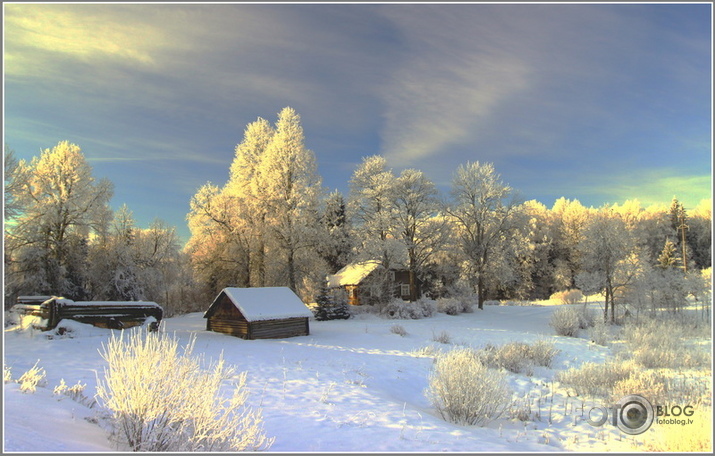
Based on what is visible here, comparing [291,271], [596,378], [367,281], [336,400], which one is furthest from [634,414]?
[367,281]

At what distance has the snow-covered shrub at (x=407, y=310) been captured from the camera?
2820 cm

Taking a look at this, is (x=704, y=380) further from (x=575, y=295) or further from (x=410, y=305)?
(x=575, y=295)

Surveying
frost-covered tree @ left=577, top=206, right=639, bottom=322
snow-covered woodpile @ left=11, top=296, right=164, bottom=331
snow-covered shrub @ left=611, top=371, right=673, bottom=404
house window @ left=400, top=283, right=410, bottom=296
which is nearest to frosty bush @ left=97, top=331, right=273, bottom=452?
snow-covered shrub @ left=611, top=371, right=673, bottom=404

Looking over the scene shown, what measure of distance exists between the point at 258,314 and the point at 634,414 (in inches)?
558

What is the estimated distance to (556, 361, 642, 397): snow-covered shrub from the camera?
10646 millimetres

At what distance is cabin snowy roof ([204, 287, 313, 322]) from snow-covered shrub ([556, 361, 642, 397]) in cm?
1177

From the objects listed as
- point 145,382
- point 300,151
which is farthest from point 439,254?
point 145,382

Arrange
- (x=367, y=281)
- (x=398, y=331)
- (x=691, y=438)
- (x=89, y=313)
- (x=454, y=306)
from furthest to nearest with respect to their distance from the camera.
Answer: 1. (x=367, y=281)
2. (x=454, y=306)
3. (x=398, y=331)
4. (x=89, y=313)
5. (x=691, y=438)

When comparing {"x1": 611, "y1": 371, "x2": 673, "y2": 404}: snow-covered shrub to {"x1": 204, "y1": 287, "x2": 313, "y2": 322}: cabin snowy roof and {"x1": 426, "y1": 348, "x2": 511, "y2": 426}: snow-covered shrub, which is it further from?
{"x1": 204, "y1": 287, "x2": 313, "y2": 322}: cabin snowy roof

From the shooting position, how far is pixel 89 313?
15.9 meters

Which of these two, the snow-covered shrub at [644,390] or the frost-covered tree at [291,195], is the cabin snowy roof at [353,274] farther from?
the snow-covered shrub at [644,390]

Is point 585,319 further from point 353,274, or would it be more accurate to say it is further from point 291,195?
point 291,195

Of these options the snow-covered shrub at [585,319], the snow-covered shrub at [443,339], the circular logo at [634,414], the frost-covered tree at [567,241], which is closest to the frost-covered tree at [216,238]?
the snow-covered shrub at [443,339]

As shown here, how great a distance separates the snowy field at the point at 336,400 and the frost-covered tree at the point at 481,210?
Answer: 51.6 feet
